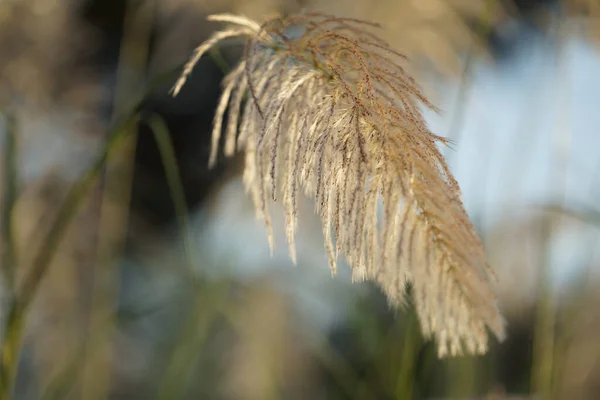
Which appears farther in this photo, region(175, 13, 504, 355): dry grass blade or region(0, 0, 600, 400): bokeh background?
region(0, 0, 600, 400): bokeh background

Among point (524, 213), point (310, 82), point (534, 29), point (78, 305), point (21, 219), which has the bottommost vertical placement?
point (78, 305)

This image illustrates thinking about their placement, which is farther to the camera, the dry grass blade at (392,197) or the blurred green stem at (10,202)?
the blurred green stem at (10,202)

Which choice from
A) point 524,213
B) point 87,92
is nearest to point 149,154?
point 87,92

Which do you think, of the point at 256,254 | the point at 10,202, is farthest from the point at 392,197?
the point at 256,254

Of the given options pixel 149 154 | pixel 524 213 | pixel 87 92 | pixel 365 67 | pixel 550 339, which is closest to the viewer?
pixel 365 67

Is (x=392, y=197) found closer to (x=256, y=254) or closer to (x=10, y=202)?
(x=10, y=202)

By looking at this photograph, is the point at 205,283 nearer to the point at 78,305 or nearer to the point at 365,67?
the point at 365,67

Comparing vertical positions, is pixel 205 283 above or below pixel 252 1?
below

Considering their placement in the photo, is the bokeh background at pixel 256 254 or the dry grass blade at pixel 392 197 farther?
the bokeh background at pixel 256 254
